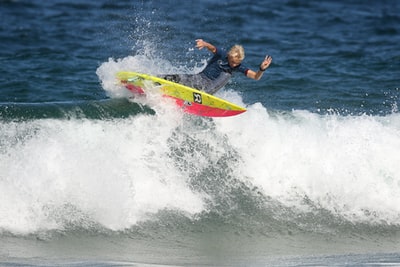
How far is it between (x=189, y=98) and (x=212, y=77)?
0.60 metres

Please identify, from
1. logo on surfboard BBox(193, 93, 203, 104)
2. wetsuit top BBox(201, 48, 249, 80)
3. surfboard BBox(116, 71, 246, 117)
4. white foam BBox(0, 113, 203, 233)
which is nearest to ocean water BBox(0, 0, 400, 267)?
white foam BBox(0, 113, 203, 233)

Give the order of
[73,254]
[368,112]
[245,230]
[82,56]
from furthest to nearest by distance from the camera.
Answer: [82,56] → [368,112] → [245,230] → [73,254]

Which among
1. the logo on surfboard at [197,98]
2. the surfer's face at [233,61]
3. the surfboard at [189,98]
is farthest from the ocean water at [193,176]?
the surfer's face at [233,61]

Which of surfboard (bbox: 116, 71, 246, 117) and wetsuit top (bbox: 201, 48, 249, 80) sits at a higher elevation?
wetsuit top (bbox: 201, 48, 249, 80)

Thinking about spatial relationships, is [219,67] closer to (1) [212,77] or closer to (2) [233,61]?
(1) [212,77]

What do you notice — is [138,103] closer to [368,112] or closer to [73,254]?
[73,254]

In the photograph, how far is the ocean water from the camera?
37.0 feet

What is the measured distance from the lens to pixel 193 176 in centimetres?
1306

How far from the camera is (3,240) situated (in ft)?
36.5

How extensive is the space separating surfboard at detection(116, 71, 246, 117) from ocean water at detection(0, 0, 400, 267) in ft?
0.94

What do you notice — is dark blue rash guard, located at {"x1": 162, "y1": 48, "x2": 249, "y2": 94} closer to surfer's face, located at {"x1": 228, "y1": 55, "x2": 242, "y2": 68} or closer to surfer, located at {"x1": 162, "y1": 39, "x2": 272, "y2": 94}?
surfer, located at {"x1": 162, "y1": 39, "x2": 272, "y2": 94}

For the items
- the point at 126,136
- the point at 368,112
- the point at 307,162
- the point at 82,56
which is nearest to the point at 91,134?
the point at 126,136

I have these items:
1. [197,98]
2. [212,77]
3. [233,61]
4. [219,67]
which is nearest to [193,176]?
[197,98]

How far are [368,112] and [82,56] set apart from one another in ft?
25.7
